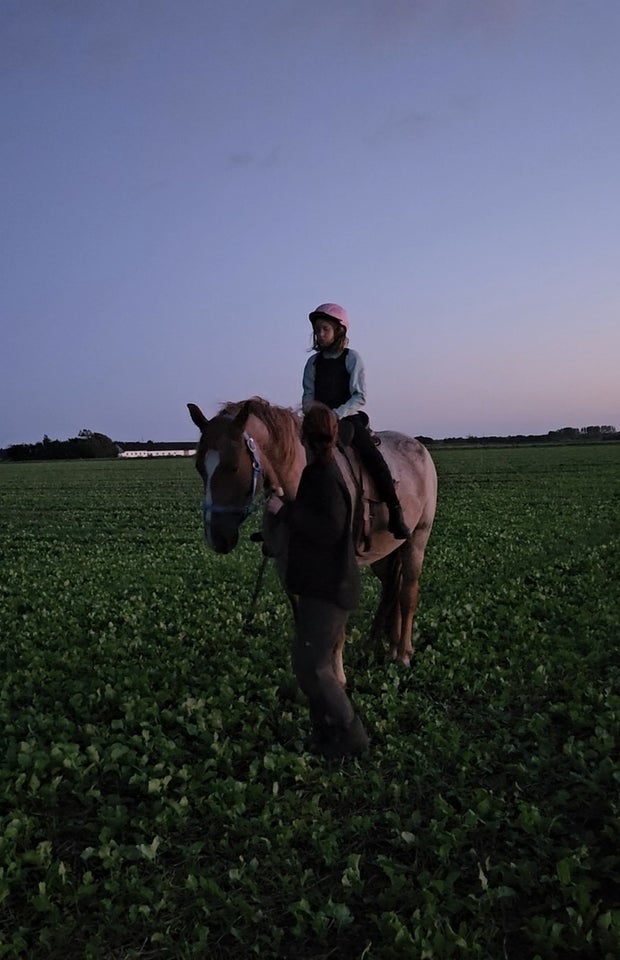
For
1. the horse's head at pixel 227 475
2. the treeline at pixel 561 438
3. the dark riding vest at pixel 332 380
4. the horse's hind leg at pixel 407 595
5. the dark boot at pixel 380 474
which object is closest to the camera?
the horse's head at pixel 227 475

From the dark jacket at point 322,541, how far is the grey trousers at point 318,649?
3.7 inches

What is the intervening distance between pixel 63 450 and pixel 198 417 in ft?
383

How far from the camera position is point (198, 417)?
17.5ft

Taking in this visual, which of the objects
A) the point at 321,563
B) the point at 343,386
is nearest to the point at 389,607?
the point at 343,386

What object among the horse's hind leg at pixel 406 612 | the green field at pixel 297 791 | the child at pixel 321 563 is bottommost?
the green field at pixel 297 791

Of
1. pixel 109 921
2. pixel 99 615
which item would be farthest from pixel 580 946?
pixel 99 615

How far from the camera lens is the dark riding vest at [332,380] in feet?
22.1

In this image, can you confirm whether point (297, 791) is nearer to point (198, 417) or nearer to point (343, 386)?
point (198, 417)

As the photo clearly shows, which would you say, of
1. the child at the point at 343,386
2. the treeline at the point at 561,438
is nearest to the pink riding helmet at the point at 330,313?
the child at the point at 343,386

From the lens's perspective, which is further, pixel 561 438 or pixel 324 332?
pixel 561 438

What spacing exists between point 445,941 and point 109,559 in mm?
13702

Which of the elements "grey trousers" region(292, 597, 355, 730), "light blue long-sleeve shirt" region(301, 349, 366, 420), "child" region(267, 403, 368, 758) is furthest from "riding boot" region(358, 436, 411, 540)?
"grey trousers" region(292, 597, 355, 730)

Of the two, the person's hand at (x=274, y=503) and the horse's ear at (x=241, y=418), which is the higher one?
the horse's ear at (x=241, y=418)

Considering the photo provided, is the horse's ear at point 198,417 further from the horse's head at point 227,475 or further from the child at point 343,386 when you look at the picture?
the child at point 343,386
